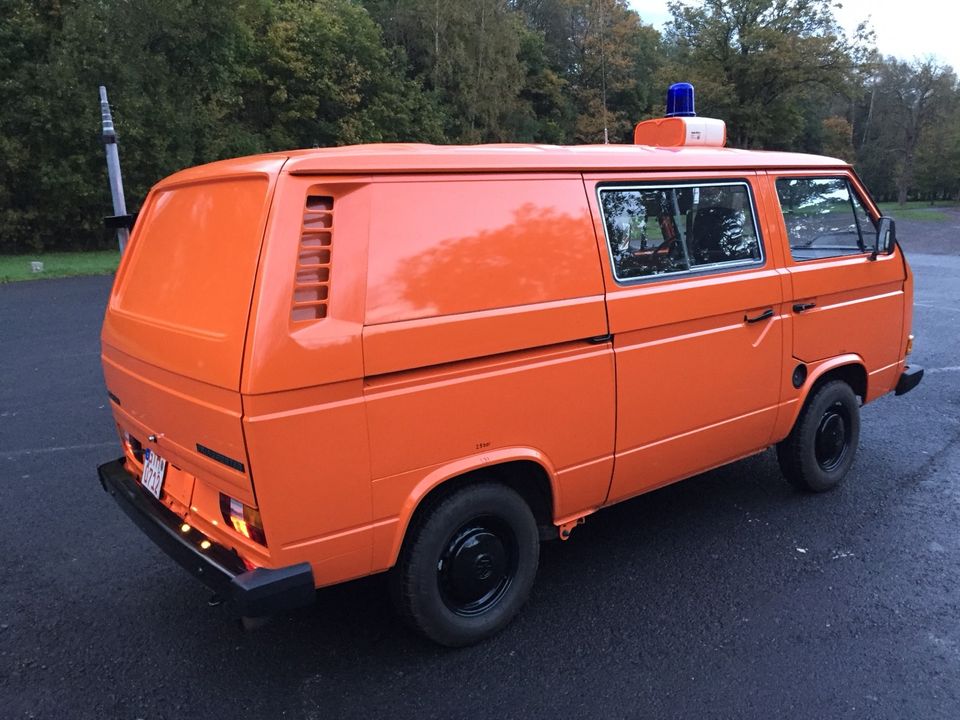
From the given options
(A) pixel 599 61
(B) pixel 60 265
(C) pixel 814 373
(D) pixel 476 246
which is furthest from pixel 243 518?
(A) pixel 599 61

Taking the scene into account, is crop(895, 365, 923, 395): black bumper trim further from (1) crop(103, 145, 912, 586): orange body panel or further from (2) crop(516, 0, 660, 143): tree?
(2) crop(516, 0, 660, 143): tree

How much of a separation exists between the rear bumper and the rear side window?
3257 mm

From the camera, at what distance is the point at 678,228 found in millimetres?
3682

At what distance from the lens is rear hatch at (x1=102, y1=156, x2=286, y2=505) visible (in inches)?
99.3

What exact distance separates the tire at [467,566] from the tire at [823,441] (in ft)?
7.01

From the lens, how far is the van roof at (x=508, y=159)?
2.63 meters

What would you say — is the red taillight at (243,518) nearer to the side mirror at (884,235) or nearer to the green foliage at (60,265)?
the side mirror at (884,235)

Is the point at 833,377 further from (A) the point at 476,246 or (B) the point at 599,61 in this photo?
(B) the point at 599,61

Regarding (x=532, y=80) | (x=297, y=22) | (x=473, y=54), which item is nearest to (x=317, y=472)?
(x=297, y=22)

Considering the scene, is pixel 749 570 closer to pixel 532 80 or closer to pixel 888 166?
pixel 532 80

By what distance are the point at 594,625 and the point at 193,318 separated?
2.20m

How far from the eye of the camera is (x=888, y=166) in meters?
62.7

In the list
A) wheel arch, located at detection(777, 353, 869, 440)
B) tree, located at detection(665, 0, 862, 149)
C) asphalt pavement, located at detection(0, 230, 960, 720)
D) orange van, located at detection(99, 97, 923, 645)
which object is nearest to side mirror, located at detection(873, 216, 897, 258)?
wheel arch, located at detection(777, 353, 869, 440)

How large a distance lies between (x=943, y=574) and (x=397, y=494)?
9.64 feet
